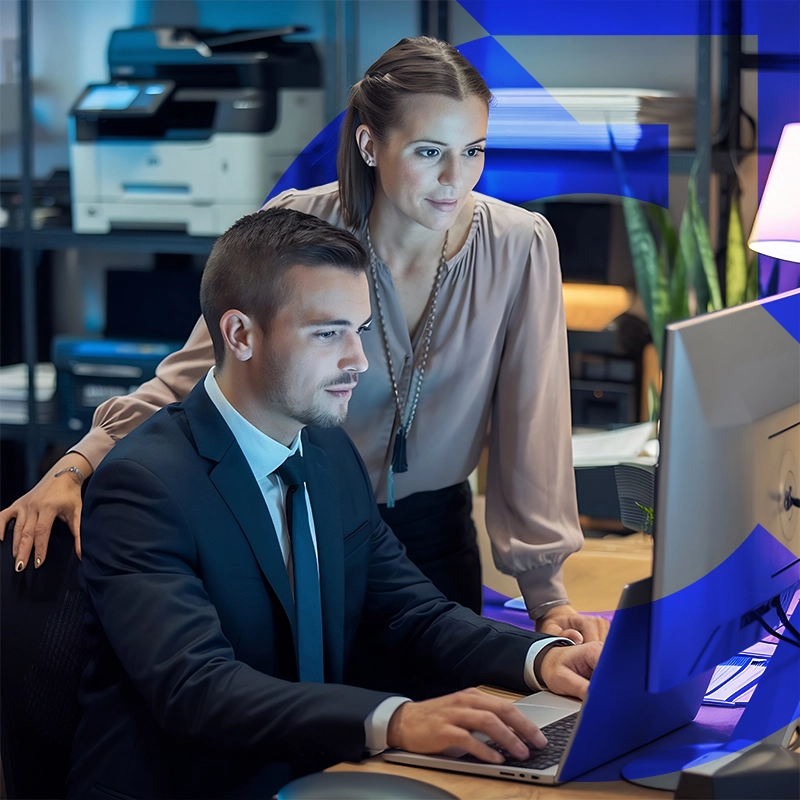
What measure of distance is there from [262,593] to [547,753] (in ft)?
1.25

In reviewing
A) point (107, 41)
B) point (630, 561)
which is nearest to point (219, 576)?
point (630, 561)

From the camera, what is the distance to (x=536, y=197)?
317 centimetres

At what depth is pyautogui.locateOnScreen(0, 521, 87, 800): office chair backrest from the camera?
53.6 inches

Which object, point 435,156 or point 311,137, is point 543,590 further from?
point 311,137

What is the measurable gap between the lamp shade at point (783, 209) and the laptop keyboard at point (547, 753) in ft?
4.23

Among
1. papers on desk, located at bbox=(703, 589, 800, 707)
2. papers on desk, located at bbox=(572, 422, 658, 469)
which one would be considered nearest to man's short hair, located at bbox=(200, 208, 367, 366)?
papers on desk, located at bbox=(703, 589, 800, 707)

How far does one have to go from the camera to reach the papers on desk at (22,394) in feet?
11.5

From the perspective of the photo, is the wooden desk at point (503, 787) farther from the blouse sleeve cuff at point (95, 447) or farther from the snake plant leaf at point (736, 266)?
the snake plant leaf at point (736, 266)

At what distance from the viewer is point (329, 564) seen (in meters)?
1.40

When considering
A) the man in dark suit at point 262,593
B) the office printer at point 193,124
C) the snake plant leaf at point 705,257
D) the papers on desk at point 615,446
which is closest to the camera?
the man in dark suit at point 262,593

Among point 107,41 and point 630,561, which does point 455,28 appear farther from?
point 630,561

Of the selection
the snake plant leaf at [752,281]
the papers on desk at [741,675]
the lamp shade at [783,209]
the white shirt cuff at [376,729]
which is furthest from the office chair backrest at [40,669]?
the snake plant leaf at [752,281]

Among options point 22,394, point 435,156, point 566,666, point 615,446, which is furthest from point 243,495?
point 22,394
